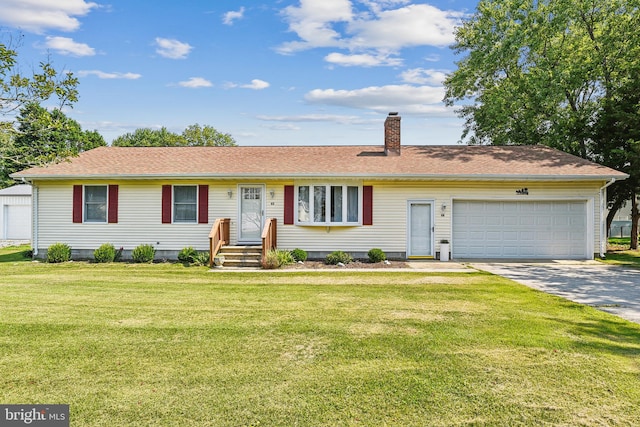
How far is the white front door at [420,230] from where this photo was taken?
46.9ft

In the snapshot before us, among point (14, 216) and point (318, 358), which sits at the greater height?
point (14, 216)

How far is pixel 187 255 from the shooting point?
1361 centimetres

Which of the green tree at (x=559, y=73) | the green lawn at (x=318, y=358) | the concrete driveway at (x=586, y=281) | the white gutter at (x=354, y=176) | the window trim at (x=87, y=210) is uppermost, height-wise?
the green tree at (x=559, y=73)

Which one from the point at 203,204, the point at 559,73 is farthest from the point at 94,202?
the point at 559,73

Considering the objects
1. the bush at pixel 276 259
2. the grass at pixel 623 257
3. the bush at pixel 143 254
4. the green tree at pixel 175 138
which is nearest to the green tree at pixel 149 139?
the green tree at pixel 175 138

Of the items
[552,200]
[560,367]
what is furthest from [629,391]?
[552,200]

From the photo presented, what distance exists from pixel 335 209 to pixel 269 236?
Result: 2.52m

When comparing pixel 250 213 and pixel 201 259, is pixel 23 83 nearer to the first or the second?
pixel 201 259

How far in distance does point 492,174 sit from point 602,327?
831 centimetres

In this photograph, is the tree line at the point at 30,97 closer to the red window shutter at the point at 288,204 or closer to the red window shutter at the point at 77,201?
the red window shutter at the point at 77,201

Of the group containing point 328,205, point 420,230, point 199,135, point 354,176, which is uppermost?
point 199,135

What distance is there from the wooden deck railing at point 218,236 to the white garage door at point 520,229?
7913 mm

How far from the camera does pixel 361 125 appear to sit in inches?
855

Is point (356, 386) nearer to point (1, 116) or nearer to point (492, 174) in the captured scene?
point (1, 116)
